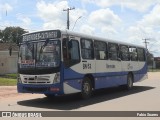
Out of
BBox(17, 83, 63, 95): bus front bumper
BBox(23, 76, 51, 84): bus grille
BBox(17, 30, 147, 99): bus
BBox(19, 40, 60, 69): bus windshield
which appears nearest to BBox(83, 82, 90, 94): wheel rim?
BBox(17, 30, 147, 99): bus

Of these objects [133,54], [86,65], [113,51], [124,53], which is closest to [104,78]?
[113,51]

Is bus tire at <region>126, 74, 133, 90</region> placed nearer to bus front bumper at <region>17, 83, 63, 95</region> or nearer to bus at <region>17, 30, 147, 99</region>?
bus at <region>17, 30, 147, 99</region>

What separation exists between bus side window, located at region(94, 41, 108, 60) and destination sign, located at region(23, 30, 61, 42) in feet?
10.7

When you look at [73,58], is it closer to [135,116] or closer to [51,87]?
[51,87]

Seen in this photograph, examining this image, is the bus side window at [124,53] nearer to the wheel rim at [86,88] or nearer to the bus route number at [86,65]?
the bus route number at [86,65]

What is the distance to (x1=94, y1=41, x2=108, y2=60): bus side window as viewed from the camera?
57.6 feet

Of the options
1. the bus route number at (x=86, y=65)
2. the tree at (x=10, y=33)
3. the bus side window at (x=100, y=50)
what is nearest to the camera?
→ the bus route number at (x=86, y=65)

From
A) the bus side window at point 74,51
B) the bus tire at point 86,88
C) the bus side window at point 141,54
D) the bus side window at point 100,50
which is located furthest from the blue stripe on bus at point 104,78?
the bus side window at point 100,50

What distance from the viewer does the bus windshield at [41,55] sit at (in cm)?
1446

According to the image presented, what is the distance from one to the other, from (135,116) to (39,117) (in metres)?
2.98

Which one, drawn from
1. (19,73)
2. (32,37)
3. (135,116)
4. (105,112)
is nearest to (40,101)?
(19,73)

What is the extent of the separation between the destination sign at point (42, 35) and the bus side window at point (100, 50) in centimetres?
325

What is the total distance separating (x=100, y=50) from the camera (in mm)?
17922

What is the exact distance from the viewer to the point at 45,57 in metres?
14.6
